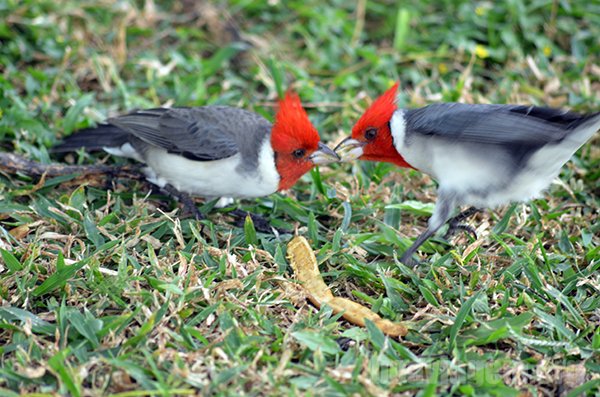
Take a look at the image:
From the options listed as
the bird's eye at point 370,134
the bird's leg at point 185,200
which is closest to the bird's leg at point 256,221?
the bird's leg at point 185,200

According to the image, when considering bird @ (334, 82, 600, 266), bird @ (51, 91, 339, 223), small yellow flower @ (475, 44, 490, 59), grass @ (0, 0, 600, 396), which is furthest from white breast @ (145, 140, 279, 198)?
small yellow flower @ (475, 44, 490, 59)

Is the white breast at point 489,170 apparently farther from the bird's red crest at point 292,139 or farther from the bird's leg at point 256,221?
the bird's leg at point 256,221

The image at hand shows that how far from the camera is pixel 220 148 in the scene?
4.70 m

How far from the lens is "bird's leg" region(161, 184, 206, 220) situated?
4.75 metres

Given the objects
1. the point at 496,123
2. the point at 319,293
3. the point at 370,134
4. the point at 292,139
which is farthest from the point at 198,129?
the point at 496,123

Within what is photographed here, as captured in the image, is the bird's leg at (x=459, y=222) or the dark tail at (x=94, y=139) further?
the dark tail at (x=94, y=139)

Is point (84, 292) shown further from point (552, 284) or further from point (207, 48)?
point (207, 48)

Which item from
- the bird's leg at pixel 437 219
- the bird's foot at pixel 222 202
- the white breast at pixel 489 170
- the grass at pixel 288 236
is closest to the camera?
the grass at pixel 288 236

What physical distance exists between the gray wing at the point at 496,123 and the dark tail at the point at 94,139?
1.96 m

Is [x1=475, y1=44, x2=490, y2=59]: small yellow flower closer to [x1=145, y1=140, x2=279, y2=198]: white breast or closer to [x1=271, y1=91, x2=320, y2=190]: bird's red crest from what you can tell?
[x1=271, y1=91, x2=320, y2=190]: bird's red crest

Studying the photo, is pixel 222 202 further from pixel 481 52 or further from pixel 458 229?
pixel 481 52

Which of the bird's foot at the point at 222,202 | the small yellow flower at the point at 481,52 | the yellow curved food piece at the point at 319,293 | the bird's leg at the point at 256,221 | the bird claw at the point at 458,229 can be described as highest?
the small yellow flower at the point at 481,52

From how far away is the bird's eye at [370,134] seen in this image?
462 centimetres

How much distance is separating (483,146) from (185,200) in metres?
1.86
